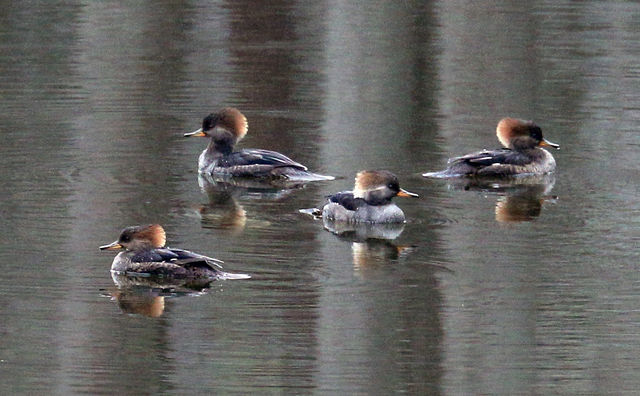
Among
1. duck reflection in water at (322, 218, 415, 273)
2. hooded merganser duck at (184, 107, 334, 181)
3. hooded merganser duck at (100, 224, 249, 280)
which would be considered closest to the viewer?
hooded merganser duck at (100, 224, 249, 280)

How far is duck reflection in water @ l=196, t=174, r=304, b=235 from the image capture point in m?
12.0

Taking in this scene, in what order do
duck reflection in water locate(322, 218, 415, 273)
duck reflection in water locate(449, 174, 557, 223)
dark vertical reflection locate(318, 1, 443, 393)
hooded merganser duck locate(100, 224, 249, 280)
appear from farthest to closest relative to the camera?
duck reflection in water locate(449, 174, 557, 223)
duck reflection in water locate(322, 218, 415, 273)
hooded merganser duck locate(100, 224, 249, 280)
dark vertical reflection locate(318, 1, 443, 393)

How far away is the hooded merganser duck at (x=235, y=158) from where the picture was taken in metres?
13.5

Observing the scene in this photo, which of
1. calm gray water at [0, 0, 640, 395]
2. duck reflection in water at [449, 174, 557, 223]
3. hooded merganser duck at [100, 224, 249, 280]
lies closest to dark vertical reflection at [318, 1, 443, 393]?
calm gray water at [0, 0, 640, 395]

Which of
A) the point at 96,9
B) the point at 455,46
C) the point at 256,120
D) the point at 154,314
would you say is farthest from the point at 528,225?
the point at 96,9

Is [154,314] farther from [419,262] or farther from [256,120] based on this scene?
[256,120]

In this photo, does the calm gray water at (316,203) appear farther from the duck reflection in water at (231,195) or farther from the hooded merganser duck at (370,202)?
the hooded merganser duck at (370,202)

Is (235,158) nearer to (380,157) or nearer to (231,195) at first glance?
(231,195)

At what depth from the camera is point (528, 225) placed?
1188cm

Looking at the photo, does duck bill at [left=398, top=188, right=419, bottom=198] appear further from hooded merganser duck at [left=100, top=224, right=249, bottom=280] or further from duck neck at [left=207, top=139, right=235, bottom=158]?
duck neck at [left=207, top=139, right=235, bottom=158]

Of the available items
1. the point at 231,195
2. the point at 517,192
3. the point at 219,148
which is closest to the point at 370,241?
the point at 231,195

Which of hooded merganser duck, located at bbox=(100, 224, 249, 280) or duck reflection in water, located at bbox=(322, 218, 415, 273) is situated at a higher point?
hooded merganser duck, located at bbox=(100, 224, 249, 280)

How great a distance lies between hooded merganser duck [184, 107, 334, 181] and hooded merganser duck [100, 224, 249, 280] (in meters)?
3.20

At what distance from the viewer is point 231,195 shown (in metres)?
13.2
